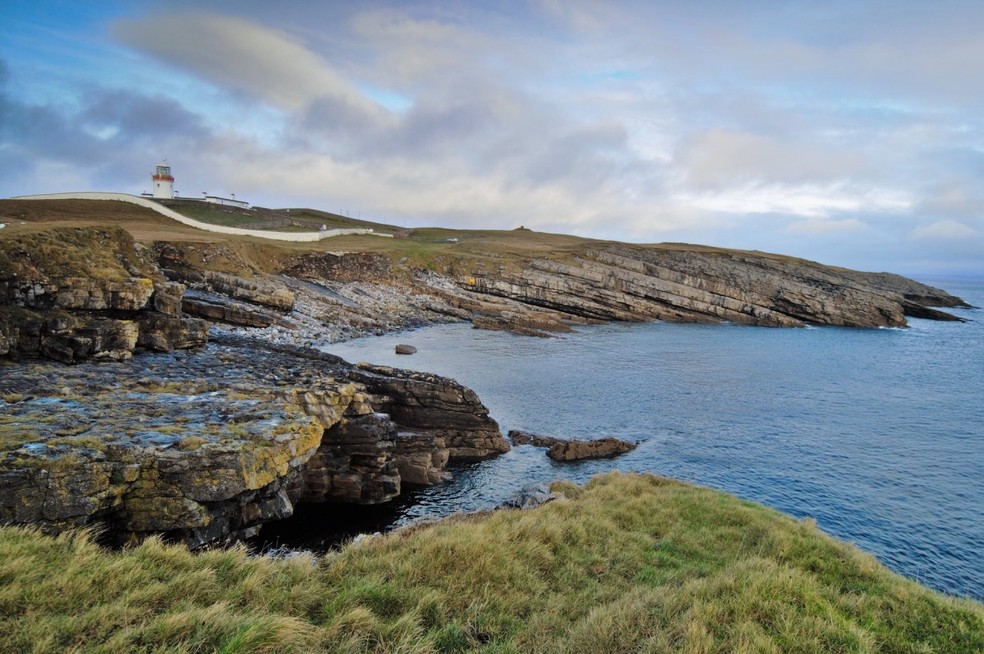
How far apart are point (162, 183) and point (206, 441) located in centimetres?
10882

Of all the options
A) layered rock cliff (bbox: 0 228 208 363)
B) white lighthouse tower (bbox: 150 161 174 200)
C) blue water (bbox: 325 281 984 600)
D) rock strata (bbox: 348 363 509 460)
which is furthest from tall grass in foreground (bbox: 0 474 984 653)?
white lighthouse tower (bbox: 150 161 174 200)

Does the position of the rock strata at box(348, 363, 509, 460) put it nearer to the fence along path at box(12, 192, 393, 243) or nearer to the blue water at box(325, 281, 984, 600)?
the blue water at box(325, 281, 984, 600)

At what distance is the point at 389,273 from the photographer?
79.1 meters

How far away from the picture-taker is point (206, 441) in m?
13.3

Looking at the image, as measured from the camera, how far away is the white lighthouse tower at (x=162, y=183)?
10094 cm

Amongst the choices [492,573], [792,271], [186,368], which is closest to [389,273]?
[186,368]

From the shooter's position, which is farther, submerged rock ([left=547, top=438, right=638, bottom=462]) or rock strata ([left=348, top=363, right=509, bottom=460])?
submerged rock ([left=547, top=438, right=638, bottom=462])

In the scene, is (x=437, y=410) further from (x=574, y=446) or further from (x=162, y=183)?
(x=162, y=183)

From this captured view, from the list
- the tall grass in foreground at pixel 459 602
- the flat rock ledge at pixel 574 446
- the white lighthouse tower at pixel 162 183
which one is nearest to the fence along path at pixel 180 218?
the white lighthouse tower at pixel 162 183

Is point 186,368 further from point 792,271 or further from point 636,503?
point 792,271

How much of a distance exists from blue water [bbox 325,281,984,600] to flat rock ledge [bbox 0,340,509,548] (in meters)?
2.78

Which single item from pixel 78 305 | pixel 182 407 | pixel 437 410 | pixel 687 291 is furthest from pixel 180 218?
pixel 687 291

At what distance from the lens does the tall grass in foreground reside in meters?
6.26

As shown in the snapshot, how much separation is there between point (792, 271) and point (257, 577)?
11830 cm
